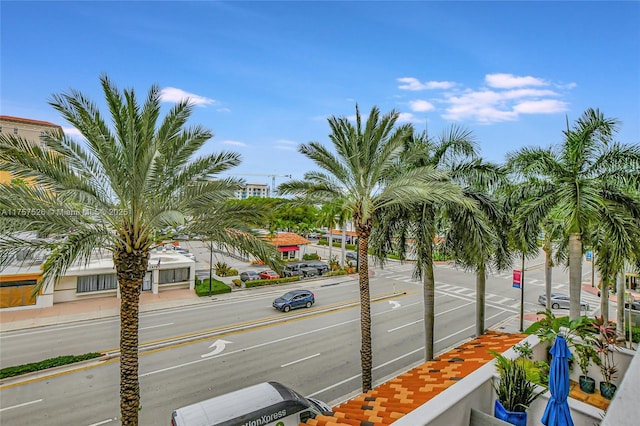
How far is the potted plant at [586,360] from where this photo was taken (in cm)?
800

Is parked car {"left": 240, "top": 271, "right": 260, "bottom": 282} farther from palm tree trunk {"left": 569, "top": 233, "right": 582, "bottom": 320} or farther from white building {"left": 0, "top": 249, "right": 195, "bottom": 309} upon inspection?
palm tree trunk {"left": 569, "top": 233, "right": 582, "bottom": 320}

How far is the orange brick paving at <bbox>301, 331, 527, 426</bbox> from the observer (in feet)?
21.2

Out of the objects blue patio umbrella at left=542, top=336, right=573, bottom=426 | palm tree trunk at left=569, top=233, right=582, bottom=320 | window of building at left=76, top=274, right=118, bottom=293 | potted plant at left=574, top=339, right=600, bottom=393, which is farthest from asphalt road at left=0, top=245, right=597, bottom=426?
blue patio umbrella at left=542, top=336, right=573, bottom=426

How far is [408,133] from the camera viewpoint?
1236 centimetres

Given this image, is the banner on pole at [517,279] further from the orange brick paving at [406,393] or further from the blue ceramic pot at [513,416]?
the blue ceramic pot at [513,416]

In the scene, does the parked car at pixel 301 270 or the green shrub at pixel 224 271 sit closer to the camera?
the green shrub at pixel 224 271

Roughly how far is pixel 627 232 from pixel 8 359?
24.5 meters

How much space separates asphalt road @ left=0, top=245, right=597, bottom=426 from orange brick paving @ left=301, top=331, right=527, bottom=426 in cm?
461

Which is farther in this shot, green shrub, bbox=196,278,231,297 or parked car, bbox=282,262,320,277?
parked car, bbox=282,262,320,277

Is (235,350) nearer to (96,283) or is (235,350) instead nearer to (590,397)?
(590,397)

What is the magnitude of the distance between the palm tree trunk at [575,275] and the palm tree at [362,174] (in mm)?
4517

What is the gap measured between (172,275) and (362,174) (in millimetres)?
22276

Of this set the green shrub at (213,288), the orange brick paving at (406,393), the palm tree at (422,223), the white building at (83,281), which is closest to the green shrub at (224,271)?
Answer: the green shrub at (213,288)

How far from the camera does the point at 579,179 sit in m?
10.5
